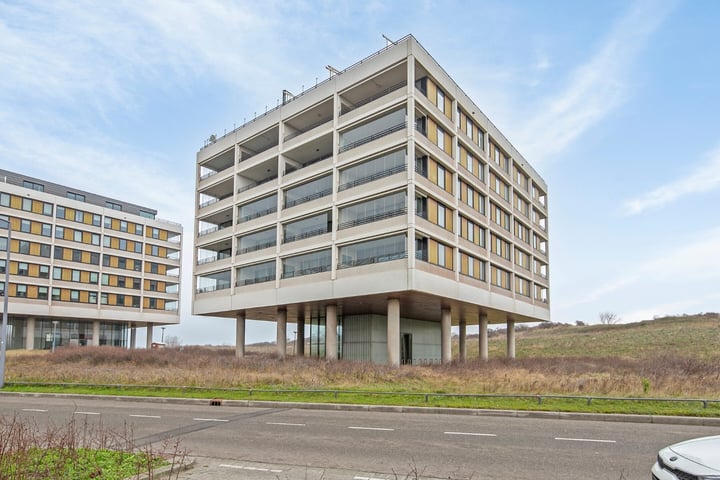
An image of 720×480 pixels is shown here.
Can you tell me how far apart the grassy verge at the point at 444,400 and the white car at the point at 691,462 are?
1045 cm

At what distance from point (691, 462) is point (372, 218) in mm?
30276

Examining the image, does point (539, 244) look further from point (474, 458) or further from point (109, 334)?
point (109, 334)

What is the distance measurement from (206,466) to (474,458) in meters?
4.67

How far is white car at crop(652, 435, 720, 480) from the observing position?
5.44 meters

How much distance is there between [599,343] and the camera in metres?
A: 73.6

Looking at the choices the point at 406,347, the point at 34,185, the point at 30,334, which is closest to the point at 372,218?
the point at 406,347

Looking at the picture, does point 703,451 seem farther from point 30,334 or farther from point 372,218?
point 30,334

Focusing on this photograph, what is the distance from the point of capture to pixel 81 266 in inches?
2960

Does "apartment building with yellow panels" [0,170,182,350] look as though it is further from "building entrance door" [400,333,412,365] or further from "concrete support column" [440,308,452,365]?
"concrete support column" [440,308,452,365]

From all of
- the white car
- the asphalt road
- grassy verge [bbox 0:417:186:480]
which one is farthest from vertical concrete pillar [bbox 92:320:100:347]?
the white car

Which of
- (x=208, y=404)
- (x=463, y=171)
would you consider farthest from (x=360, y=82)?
(x=208, y=404)

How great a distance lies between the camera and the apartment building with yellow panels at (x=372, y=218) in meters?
34.9

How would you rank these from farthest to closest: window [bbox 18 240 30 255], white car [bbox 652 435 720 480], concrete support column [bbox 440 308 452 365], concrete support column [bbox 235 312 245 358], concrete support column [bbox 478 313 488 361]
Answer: window [bbox 18 240 30 255] < concrete support column [bbox 235 312 245 358] < concrete support column [bbox 478 313 488 361] < concrete support column [bbox 440 308 452 365] < white car [bbox 652 435 720 480]

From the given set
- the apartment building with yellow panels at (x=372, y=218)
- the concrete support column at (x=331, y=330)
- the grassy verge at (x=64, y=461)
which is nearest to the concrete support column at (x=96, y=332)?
the apartment building with yellow panels at (x=372, y=218)
